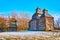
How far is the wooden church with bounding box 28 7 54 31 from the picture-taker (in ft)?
9.68

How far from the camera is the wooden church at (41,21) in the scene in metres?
2.95

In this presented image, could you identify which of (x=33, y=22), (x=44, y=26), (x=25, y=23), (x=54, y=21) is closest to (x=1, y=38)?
(x=25, y=23)

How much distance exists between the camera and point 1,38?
9.71 ft

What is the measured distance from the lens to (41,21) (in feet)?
9.81

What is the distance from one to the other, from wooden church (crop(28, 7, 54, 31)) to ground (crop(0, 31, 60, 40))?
0.41 ft

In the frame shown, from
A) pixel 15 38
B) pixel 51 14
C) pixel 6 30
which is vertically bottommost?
pixel 15 38

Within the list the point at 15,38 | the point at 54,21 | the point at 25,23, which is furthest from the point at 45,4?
the point at 15,38

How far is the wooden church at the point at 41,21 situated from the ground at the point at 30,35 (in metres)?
0.12

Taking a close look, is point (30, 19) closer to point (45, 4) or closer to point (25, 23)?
point (25, 23)

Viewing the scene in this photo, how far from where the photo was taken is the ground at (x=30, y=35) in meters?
2.94

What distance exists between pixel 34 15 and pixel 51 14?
1.42 feet

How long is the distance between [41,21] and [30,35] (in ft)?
1.46

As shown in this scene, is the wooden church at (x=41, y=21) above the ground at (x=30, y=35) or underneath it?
above

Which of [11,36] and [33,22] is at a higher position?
[33,22]
